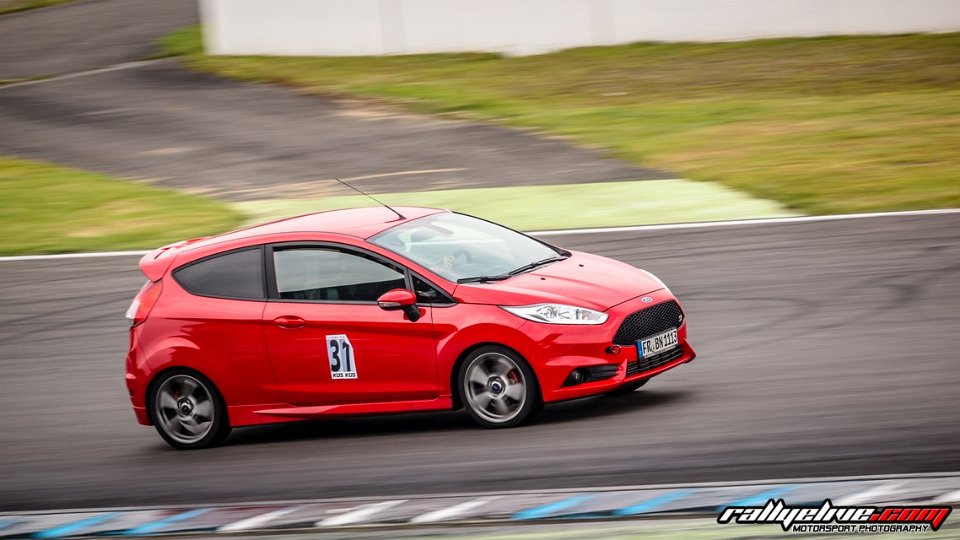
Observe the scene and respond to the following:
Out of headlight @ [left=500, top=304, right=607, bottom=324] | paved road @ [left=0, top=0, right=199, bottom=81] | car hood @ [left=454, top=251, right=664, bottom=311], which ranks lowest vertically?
headlight @ [left=500, top=304, right=607, bottom=324]

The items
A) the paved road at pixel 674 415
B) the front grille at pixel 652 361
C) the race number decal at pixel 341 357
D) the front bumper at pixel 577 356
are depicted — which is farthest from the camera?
the race number decal at pixel 341 357

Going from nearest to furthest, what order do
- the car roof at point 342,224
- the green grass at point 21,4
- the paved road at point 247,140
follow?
1. the car roof at point 342,224
2. the paved road at point 247,140
3. the green grass at point 21,4

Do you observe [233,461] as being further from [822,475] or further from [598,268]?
[822,475]

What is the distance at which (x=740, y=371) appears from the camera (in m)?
10.3

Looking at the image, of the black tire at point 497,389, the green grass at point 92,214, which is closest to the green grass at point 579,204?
the green grass at point 92,214

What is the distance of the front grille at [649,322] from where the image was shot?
29.9 feet

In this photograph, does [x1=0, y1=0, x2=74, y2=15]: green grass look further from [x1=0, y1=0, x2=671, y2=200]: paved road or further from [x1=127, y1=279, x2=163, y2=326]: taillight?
[x1=127, y1=279, x2=163, y2=326]: taillight

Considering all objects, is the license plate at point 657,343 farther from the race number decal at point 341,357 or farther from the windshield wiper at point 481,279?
the race number decal at point 341,357

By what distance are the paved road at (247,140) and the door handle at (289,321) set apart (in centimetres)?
998

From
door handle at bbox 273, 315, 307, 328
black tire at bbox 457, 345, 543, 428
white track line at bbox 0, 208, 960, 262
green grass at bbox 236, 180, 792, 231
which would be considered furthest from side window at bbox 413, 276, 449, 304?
green grass at bbox 236, 180, 792, 231

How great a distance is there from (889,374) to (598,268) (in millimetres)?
2200

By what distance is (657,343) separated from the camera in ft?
30.8

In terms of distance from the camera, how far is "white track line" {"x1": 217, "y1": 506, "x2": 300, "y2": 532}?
25.3ft

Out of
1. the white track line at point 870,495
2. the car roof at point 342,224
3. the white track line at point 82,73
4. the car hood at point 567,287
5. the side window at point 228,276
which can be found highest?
the white track line at point 82,73
